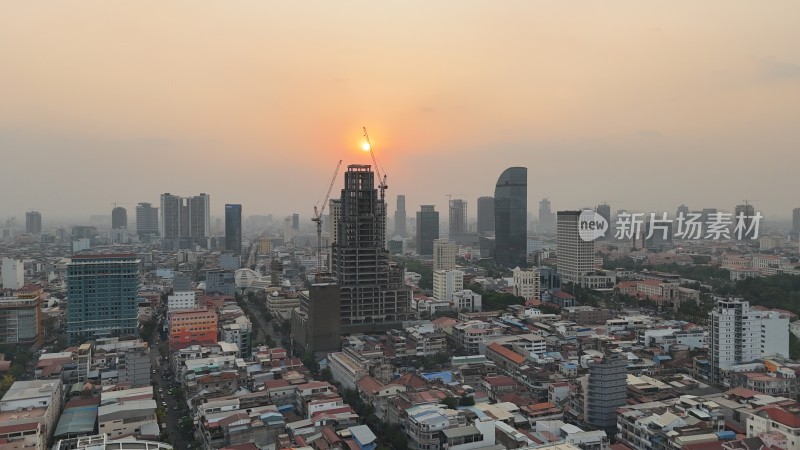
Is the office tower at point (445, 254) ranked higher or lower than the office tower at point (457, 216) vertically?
lower

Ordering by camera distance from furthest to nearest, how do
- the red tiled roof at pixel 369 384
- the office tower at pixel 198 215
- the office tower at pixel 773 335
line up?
1. the office tower at pixel 198 215
2. the office tower at pixel 773 335
3. the red tiled roof at pixel 369 384

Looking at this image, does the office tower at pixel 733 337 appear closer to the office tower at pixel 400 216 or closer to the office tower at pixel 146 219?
the office tower at pixel 146 219

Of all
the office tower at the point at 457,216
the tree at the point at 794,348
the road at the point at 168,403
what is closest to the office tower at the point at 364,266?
the road at the point at 168,403

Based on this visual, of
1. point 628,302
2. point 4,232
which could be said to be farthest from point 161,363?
point 4,232

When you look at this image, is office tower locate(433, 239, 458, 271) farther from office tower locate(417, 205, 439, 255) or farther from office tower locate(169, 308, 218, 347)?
office tower locate(169, 308, 218, 347)

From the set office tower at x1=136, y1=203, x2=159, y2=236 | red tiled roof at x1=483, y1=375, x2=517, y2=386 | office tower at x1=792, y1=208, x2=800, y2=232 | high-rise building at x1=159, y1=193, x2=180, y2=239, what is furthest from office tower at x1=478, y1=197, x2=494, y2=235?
red tiled roof at x1=483, y1=375, x2=517, y2=386

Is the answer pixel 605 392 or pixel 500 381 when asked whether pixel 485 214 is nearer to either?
Result: pixel 500 381

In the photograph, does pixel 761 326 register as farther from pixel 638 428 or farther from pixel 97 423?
pixel 97 423
